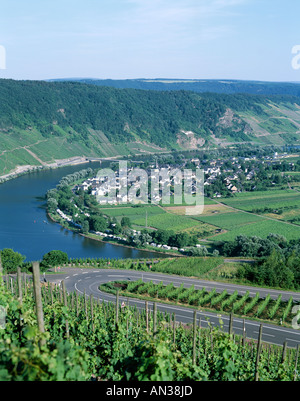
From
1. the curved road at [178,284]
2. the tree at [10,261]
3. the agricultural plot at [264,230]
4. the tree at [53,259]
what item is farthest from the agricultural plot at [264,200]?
the tree at [10,261]

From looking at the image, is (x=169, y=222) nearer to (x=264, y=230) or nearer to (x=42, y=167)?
(x=264, y=230)

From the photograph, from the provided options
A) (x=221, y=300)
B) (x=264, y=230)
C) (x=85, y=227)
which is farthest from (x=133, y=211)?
(x=221, y=300)

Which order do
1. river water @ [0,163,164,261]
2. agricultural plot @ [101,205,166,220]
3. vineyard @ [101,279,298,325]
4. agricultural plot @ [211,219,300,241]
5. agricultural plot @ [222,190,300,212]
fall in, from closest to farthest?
A: vineyard @ [101,279,298,325]
river water @ [0,163,164,261]
agricultural plot @ [211,219,300,241]
agricultural plot @ [101,205,166,220]
agricultural plot @ [222,190,300,212]

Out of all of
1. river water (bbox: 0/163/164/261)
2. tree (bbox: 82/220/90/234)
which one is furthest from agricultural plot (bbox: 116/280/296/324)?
tree (bbox: 82/220/90/234)

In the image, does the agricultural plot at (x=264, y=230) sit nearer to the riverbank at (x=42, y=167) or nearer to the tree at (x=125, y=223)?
the tree at (x=125, y=223)

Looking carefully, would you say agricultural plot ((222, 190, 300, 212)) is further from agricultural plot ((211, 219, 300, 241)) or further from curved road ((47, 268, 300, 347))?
curved road ((47, 268, 300, 347))

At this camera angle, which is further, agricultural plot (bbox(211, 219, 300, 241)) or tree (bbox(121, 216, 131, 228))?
tree (bbox(121, 216, 131, 228))
